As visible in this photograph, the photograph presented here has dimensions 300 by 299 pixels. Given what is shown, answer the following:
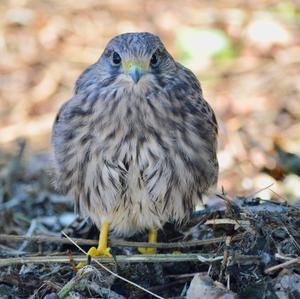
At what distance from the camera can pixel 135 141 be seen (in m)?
4.72

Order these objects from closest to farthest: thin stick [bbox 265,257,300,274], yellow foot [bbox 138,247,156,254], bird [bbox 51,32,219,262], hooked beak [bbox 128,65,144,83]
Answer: thin stick [bbox 265,257,300,274]
hooked beak [bbox 128,65,144,83]
bird [bbox 51,32,219,262]
yellow foot [bbox 138,247,156,254]

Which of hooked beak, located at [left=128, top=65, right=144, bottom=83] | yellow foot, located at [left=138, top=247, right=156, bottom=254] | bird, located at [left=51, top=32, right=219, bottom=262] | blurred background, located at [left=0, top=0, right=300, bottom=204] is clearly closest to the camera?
hooked beak, located at [left=128, top=65, right=144, bottom=83]

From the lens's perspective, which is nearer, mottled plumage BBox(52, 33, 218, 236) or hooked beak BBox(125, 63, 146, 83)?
hooked beak BBox(125, 63, 146, 83)

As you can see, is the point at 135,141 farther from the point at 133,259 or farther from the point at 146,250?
the point at 146,250

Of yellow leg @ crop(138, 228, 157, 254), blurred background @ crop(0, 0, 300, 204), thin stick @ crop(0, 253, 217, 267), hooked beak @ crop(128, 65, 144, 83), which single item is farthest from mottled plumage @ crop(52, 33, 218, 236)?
→ blurred background @ crop(0, 0, 300, 204)

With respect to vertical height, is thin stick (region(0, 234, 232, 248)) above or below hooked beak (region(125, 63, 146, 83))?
below

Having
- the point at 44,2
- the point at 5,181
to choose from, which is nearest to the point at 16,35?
the point at 44,2

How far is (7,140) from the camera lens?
793 centimetres

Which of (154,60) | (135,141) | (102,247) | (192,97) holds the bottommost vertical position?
(102,247)

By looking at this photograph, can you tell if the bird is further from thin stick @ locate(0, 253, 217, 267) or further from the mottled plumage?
thin stick @ locate(0, 253, 217, 267)

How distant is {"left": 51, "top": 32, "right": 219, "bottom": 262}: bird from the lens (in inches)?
186

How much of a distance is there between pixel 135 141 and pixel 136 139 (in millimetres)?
13

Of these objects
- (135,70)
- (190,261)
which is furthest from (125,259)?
(135,70)

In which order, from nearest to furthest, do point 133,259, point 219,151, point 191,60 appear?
point 133,259, point 219,151, point 191,60
